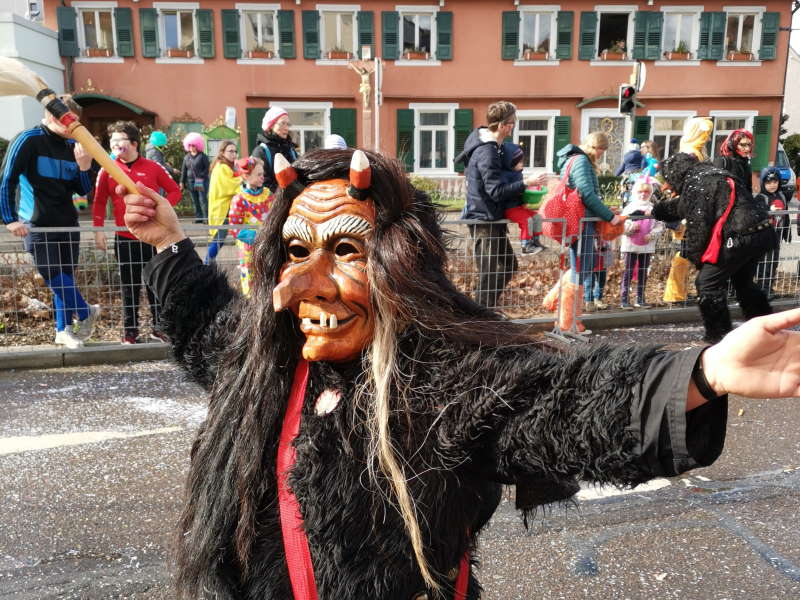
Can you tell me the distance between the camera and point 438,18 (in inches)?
890

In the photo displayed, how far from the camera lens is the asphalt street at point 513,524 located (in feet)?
8.79

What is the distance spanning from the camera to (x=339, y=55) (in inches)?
880

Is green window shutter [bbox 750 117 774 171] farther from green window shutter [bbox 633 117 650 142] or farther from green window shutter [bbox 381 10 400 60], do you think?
green window shutter [bbox 381 10 400 60]

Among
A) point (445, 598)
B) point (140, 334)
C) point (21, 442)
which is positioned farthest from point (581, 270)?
point (445, 598)

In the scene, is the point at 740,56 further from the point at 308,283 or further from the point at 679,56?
the point at 308,283

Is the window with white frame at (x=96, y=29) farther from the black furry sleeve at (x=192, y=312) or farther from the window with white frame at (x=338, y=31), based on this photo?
the black furry sleeve at (x=192, y=312)

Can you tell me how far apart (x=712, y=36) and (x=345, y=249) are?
1013 inches

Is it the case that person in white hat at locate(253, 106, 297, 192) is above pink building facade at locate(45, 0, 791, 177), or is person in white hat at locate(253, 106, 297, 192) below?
below

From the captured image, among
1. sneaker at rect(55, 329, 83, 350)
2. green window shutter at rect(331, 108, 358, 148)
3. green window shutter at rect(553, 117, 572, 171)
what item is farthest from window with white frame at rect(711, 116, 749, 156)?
sneaker at rect(55, 329, 83, 350)

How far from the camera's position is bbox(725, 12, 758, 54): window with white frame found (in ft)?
77.2

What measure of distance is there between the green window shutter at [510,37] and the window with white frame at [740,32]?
7240mm

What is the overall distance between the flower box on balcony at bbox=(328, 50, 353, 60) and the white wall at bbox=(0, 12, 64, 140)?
27.0 ft

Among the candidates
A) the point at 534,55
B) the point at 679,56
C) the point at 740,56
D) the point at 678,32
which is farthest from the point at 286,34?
the point at 740,56

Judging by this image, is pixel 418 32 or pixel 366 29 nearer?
pixel 366 29
